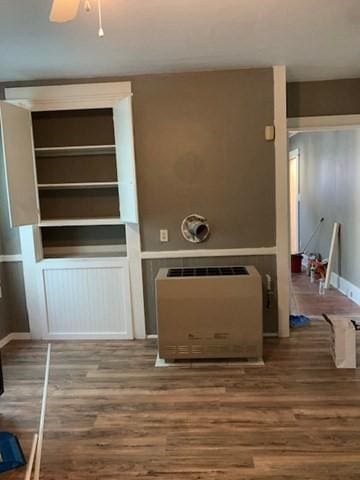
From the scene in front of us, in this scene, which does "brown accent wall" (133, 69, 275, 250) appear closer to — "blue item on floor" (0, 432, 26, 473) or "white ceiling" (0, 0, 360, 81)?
"white ceiling" (0, 0, 360, 81)

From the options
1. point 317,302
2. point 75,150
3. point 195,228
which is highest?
point 75,150

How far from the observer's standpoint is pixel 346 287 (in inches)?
196

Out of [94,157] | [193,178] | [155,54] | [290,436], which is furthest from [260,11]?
[290,436]

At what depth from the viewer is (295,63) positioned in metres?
3.19

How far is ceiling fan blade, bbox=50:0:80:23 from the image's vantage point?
157cm

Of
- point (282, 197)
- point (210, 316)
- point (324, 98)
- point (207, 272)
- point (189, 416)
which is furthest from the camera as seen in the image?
point (324, 98)

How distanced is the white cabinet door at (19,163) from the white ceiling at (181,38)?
0.39 metres

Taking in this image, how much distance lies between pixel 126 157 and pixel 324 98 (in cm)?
199

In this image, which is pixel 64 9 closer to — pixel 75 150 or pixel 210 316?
pixel 75 150

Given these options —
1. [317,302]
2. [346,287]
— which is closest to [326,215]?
[346,287]

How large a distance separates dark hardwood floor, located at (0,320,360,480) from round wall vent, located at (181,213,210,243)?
42.1 inches

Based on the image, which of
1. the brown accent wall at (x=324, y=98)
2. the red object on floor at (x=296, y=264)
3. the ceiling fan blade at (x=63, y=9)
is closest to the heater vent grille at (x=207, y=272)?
the brown accent wall at (x=324, y=98)

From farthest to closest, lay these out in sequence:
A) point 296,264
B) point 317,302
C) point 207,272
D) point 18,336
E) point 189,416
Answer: point 296,264 < point 317,302 < point 18,336 < point 207,272 < point 189,416

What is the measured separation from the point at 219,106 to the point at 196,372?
2.23 m
